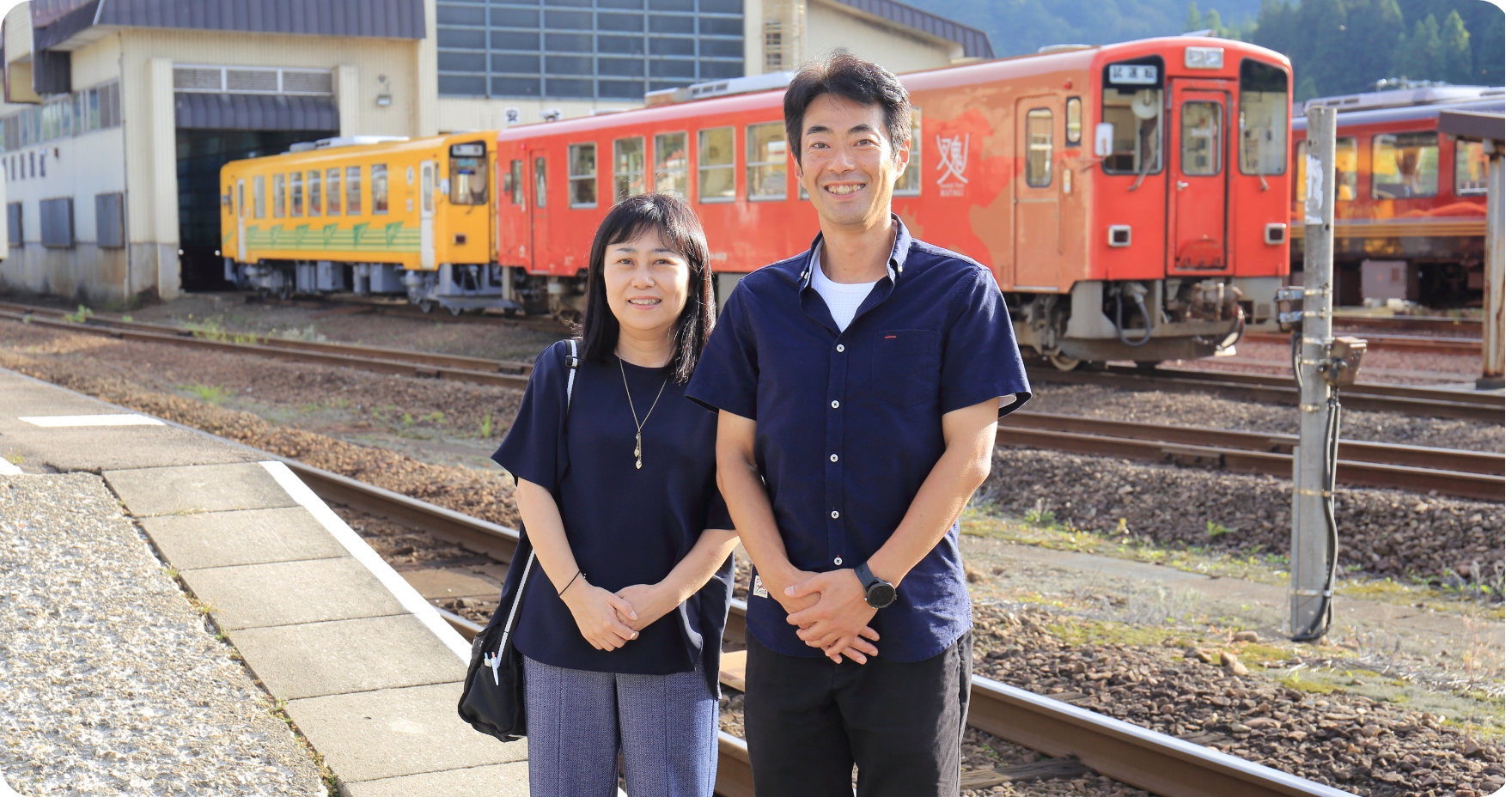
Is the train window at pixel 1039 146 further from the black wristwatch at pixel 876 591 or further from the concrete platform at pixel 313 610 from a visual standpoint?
the black wristwatch at pixel 876 591

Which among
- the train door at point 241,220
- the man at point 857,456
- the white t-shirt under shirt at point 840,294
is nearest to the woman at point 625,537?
the man at point 857,456

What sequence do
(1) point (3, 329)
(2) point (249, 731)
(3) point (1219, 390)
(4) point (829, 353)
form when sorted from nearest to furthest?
(4) point (829, 353) → (2) point (249, 731) → (3) point (1219, 390) → (1) point (3, 329)

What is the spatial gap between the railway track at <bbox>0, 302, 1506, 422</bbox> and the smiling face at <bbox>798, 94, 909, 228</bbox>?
10.6 metres

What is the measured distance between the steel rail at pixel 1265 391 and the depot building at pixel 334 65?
54.4ft

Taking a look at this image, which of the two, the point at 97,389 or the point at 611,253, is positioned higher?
the point at 611,253

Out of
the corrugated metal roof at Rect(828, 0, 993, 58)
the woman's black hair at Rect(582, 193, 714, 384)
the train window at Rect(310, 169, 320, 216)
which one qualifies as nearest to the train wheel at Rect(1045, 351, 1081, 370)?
the woman's black hair at Rect(582, 193, 714, 384)

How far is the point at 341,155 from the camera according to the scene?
27.6 metres

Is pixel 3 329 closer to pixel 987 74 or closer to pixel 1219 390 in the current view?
pixel 987 74

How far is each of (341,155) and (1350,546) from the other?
23245 mm

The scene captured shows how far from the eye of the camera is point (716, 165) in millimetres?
16938

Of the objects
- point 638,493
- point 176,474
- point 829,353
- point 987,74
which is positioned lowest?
point 176,474

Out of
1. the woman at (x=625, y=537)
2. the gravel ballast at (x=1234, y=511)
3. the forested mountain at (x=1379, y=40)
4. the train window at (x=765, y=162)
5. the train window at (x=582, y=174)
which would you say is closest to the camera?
the woman at (x=625, y=537)

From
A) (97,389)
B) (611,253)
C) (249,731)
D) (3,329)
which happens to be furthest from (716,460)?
(3,329)

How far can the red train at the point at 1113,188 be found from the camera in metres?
13.2
